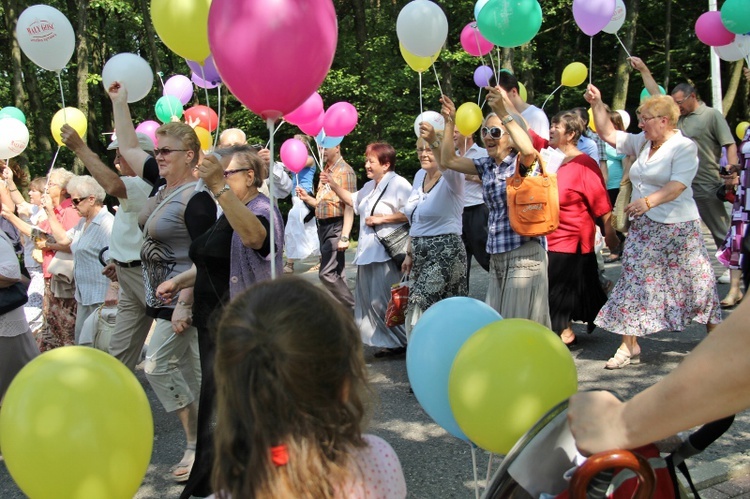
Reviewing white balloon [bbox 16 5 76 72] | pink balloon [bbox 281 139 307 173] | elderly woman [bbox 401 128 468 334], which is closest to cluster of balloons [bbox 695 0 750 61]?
elderly woman [bbox 401 128 468 334]

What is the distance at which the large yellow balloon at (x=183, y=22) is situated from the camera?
4246 millimetres

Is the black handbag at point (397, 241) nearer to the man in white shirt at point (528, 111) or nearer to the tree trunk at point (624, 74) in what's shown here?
the man in white shirt at point (528, 111)

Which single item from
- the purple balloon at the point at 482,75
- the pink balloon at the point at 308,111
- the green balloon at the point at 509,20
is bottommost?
the pink balloon at the point at 308,111

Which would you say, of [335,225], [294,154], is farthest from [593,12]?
[294,154]

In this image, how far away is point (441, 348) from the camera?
279 centimetres

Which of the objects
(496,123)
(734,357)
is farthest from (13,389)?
(496,123)

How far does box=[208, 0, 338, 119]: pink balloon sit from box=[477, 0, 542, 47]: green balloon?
3302 millimetres

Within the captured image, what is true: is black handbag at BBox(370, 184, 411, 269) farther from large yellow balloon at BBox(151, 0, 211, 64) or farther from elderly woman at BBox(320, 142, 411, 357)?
large yellow balloon at BBox(151, 0, 211, 64)

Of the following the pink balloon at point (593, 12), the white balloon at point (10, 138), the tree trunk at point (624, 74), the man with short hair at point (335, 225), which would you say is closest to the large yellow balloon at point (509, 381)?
the man with short hair at point (335, 225)

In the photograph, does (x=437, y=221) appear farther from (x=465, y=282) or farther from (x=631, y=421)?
(x=631, y=421)

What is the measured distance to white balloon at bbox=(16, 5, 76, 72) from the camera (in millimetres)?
6020

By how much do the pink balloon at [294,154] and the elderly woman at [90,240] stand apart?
362 centimetres

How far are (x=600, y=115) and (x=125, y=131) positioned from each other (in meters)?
3.62

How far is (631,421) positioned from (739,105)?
75.0 feet
